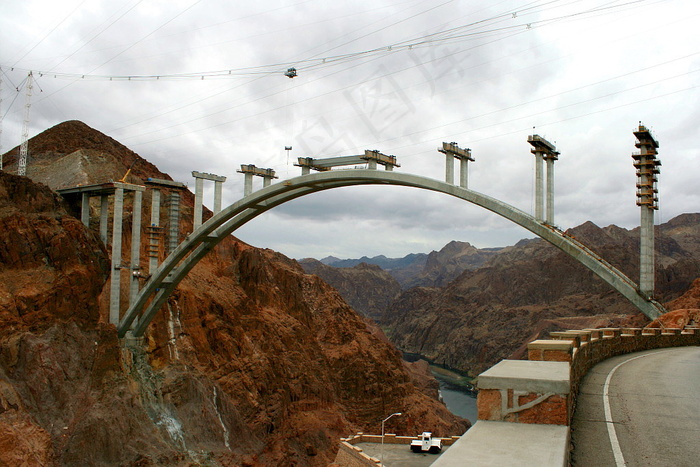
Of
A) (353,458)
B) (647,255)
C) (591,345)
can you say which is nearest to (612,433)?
(591,345)

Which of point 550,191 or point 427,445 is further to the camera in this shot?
point 427,445

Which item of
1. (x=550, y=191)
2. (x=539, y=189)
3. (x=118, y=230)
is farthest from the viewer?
(x=118, y=230)

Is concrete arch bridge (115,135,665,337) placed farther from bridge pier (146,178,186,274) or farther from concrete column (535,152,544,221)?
bridge pier (146,178,186,274)

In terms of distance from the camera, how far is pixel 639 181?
736 inches

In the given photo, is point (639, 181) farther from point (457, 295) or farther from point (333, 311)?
point (457, 295)

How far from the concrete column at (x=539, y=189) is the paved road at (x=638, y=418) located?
20.8 feet

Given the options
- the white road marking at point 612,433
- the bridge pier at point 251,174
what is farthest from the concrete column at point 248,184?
the white road marking at point 612,433

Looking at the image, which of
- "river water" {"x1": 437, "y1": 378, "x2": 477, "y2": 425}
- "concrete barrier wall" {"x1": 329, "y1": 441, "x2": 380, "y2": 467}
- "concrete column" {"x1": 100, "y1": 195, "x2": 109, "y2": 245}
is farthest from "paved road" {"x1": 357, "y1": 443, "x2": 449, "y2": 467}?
"river water" {"x1": 437, "y1": 378, "x2": 477, "y2": 425}

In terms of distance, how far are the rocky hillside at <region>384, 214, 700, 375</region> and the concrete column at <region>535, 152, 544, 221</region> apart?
75.5 m

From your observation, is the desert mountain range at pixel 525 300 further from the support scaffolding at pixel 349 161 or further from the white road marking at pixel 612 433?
the white road marking at pixel 612 433

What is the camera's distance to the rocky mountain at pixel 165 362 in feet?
82.7

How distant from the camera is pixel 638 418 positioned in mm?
7047

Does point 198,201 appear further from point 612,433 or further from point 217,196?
point 612,433

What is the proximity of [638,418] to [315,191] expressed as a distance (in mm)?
18711
